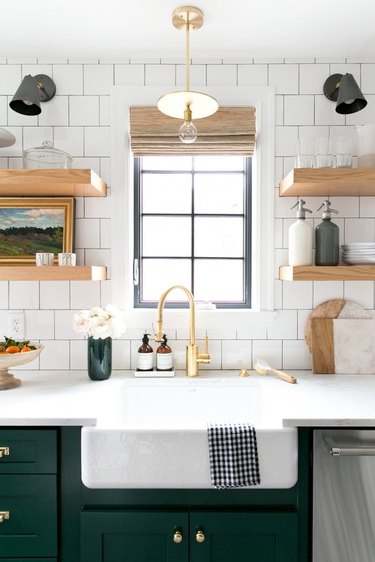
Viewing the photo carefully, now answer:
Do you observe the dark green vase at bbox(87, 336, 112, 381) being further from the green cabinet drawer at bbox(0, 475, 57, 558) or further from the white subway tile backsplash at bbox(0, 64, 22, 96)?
the white subway tile backsplash at bbox(0, 64, 22, 96)

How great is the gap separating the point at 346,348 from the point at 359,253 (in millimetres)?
498

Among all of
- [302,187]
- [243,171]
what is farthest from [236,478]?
[243,171]

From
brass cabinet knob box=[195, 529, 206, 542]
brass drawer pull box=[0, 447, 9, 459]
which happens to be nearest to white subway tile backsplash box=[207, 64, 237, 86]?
brass drawer pull box=[0, 447, 9, 459]

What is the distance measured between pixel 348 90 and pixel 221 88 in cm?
60

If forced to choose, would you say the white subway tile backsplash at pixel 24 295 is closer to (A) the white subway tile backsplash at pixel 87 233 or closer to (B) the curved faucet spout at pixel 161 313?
(A) the white subway tile backsplash at pixel 87 233

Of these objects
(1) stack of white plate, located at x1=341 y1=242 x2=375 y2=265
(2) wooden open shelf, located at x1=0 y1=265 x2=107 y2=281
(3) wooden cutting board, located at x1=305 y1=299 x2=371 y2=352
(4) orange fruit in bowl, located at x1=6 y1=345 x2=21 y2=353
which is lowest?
(4) orange fruit in bowl, located at x1=6 y1=345 x2=21 y2=353

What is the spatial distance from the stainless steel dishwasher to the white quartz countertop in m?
0.11

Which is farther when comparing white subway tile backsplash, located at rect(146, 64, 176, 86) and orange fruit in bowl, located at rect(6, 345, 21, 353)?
white subway tile backsplash, located at rect(146, 64, 176, 86)

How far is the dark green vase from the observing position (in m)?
1.85

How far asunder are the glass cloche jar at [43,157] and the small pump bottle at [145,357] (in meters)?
0.90

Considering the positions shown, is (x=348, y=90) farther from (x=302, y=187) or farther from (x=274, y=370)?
(x=274, y=370)

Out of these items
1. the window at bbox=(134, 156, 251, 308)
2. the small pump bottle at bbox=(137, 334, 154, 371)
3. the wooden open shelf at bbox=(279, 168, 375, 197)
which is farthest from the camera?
the window at bbox=(134, 156, 251, 308)

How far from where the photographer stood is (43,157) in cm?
185

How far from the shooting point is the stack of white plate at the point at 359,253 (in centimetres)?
178
